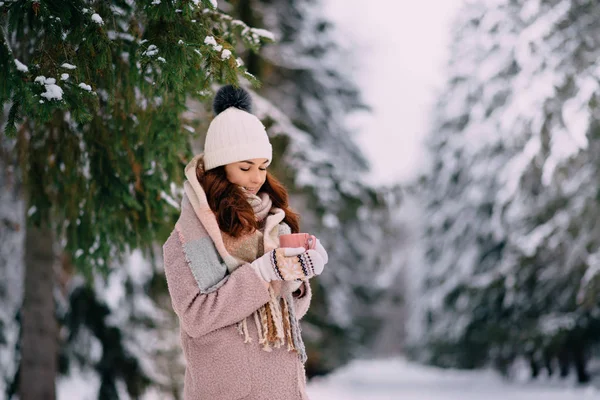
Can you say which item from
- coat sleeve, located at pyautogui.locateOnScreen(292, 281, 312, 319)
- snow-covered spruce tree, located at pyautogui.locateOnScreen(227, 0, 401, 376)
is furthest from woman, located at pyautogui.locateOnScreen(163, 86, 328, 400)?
snow-covered spruce tree, located at pyautogui.locateOnScreen(227, 0, 401, 376)

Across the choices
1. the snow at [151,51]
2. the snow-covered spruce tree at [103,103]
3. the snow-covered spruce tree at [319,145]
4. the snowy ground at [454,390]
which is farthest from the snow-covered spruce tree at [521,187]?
the snow at [151,51]

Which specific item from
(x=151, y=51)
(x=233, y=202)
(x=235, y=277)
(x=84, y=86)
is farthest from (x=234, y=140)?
(x=84, y=86)

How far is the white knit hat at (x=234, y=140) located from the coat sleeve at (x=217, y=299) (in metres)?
0.45

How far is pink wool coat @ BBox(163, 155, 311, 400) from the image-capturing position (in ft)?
9.44

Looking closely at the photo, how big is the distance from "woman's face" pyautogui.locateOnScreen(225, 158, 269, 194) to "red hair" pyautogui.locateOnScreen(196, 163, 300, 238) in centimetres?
3

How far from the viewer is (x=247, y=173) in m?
3.16

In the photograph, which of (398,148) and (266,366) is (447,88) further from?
(266,366)

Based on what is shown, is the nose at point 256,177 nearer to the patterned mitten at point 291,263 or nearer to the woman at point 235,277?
the woman at point 235,277

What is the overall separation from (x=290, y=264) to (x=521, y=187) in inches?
439

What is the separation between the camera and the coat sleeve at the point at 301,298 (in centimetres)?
327

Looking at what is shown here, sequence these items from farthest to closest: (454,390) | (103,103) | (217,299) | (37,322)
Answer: (454,390) → (37,322) → (103,103) → (217,299)

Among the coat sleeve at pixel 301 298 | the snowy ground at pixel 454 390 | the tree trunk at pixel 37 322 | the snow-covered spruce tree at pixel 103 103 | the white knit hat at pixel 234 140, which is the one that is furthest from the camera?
the snowy ground at pixel 454 390

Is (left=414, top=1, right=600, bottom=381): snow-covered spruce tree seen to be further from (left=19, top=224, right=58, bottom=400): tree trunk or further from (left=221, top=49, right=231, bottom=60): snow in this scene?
(left=221, top=49, right=231, bottom=60): snow

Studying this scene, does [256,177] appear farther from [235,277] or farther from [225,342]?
[225,342]
